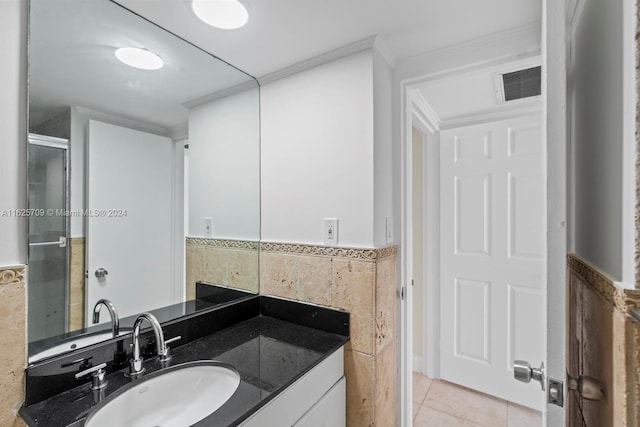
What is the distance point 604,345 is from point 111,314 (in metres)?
1.51

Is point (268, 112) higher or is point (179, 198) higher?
point (268, 112)

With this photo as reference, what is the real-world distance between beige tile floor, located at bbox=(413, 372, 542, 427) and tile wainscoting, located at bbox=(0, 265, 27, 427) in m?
1.99

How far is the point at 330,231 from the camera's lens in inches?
56.5

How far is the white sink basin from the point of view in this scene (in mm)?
947

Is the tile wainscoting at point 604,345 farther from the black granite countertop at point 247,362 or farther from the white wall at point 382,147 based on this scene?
the black granite countertop at point 247,362

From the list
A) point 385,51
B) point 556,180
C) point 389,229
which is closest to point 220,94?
point 385,51

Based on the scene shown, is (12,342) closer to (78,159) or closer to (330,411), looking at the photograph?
(78,159)

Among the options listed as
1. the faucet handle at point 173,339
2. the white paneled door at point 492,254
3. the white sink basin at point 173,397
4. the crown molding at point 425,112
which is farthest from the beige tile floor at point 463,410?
the crown molding at point 425,112

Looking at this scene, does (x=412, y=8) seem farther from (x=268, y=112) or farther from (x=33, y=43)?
(x=33, y=43)

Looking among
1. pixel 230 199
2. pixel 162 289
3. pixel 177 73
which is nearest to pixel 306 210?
pixel 230 199

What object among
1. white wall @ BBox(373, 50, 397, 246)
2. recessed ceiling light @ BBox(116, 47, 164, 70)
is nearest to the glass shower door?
recessed ceiling light @ BBox(116, 47, 164, 70)

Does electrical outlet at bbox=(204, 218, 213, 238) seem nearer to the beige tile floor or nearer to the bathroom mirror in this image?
the bathroom mirror

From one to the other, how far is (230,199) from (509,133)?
75.6 inches

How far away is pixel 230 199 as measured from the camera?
167 cm
